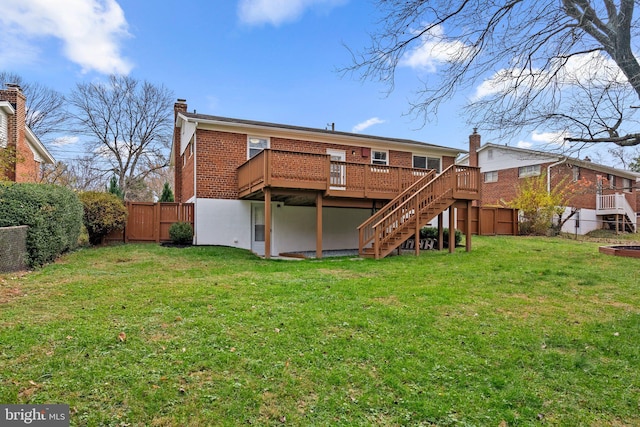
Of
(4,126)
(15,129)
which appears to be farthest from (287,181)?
(15,129)

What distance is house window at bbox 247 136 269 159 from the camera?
47.1 ft

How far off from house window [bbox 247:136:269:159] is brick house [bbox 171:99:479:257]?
0.04 m

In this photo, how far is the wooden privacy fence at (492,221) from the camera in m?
18.9

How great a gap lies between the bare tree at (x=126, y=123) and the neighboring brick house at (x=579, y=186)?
24.7m

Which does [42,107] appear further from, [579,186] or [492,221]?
[579,186]

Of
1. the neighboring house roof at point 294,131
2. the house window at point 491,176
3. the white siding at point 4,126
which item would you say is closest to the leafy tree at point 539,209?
the neighboring house roof at point 294,131

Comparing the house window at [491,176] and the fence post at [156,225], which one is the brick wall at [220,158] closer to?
the fence post at [156,225]

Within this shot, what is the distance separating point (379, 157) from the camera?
54.2 ft

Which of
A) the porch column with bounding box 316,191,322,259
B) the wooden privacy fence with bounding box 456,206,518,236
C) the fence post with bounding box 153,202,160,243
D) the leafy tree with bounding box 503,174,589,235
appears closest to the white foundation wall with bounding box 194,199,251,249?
the fence post with bounding box 153,202,160,243

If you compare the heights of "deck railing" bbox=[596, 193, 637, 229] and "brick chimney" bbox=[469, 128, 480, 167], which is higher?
"brick chimney" bbox=[469, 128, 480, 167]

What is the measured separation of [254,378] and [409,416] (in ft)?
4.73

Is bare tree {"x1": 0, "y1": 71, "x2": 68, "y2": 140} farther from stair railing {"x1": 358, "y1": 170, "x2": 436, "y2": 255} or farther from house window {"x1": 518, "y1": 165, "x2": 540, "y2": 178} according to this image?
house window {"x1": 518, "y1": 165, "x2": 540, "y2": 178}

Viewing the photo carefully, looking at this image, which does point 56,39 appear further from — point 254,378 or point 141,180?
point 254,378

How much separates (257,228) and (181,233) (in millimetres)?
2832
